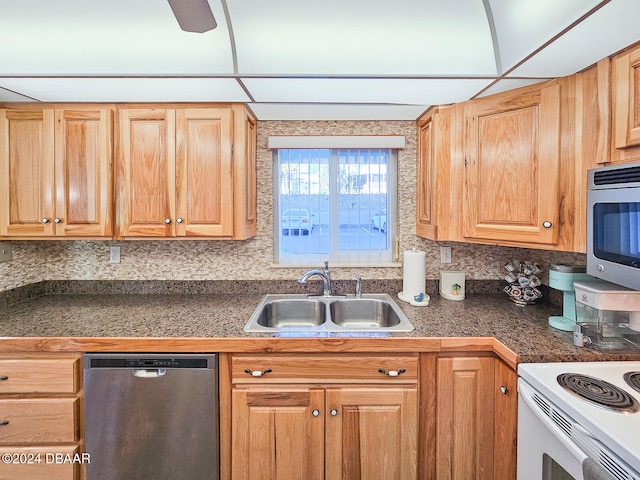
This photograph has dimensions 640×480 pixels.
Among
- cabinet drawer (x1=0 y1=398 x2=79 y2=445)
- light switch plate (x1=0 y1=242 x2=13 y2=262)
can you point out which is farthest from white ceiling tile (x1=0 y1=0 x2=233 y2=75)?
cabinet drawer (x1=0 y1=398 x2=79 y2=445)

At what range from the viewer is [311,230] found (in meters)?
2.17

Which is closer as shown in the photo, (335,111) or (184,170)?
(184,170)

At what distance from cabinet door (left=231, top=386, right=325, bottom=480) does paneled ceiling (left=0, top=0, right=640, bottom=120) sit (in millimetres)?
1442

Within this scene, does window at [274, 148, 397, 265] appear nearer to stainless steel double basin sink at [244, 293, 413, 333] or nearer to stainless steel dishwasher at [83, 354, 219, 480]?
stainless steel double basin sink at [244, 293, 413, 333]

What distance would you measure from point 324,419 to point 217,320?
70 cm

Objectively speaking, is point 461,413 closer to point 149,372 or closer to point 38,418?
point 149,372

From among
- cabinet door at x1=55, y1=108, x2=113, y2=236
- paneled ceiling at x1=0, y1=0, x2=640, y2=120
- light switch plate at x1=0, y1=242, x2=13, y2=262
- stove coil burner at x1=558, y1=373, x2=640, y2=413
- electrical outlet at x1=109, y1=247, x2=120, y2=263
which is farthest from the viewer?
electrical outlet at x1=109, y1=247, x2=120, y2=263

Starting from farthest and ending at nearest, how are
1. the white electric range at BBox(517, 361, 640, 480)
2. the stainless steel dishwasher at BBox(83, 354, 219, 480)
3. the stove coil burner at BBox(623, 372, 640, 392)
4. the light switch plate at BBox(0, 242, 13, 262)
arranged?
the light switch plate at BBox(0, 242, 13, 262) → the stainless steel dishwasher at BBox(83, 354, 219, 480) → the stove coil burner at BBox(623, 372, 640, 392) → the white electric range at BBox(517, 361, 640, 480)

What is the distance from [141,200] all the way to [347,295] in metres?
1.36

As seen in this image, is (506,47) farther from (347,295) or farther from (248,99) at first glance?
(347,295)

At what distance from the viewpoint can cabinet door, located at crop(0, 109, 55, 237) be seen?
174 centimetres

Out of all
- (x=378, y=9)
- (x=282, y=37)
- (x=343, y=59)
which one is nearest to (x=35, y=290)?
(x=282, y=37)

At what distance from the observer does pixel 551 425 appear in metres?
1.00

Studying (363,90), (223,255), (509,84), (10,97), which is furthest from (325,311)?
(10,97)
